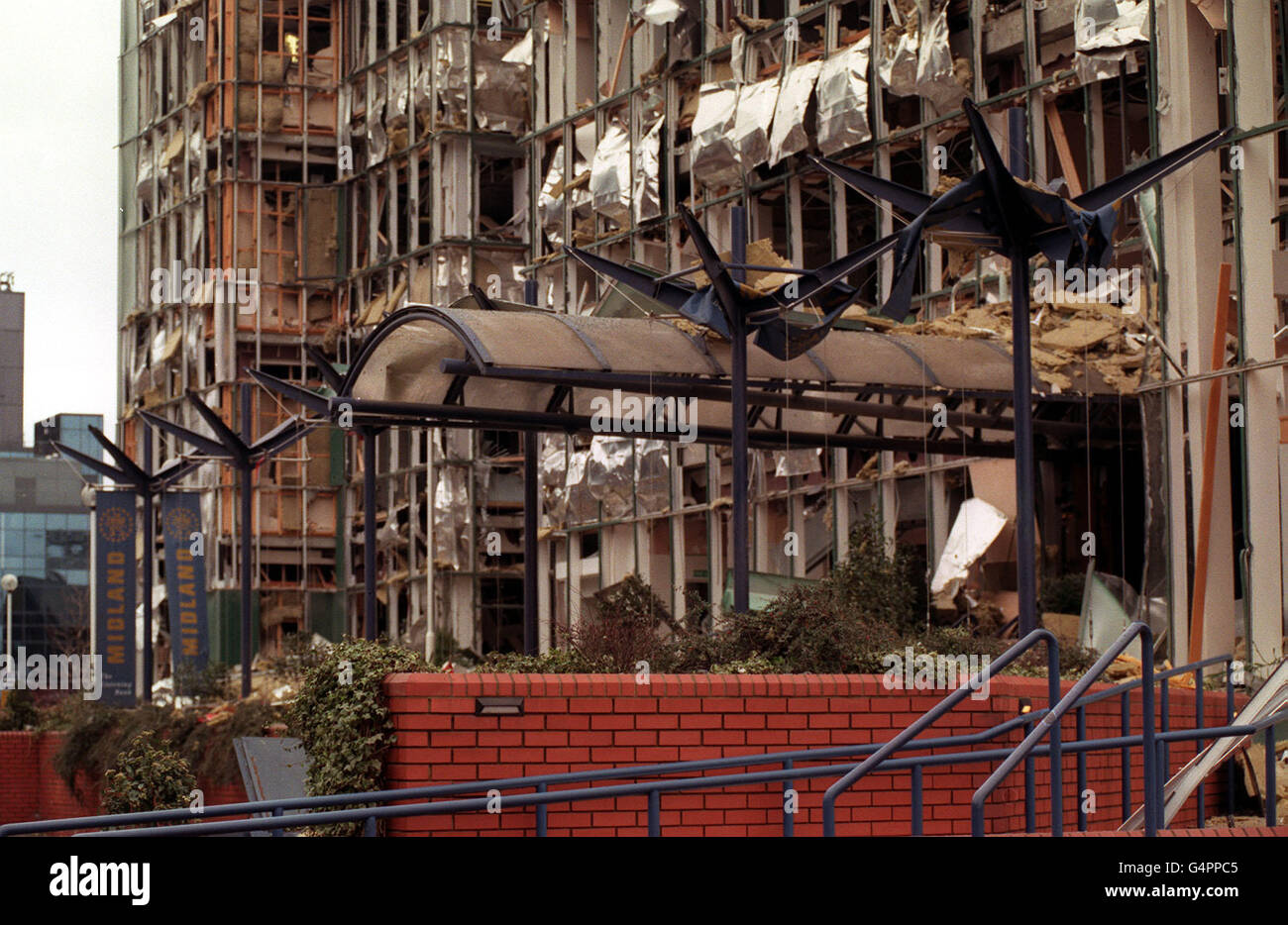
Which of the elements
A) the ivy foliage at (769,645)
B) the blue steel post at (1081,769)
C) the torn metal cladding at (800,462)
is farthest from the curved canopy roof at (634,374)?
the blue steel post at (1081,769)

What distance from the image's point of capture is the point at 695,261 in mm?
37562

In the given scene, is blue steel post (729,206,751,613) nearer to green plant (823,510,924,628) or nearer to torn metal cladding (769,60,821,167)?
green plant (823,510,924,628)

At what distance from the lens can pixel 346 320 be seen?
55781mm

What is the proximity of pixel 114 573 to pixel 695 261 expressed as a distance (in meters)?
12.1

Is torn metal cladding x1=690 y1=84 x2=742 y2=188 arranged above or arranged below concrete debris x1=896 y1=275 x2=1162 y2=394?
above

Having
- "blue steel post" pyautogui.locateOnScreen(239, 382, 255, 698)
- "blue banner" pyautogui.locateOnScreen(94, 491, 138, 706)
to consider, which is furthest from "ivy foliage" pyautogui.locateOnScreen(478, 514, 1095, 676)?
"blue banner" pyautogui.locateOnScreen(94, 491, 138, 706)

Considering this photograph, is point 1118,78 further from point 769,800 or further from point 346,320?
point 346,320

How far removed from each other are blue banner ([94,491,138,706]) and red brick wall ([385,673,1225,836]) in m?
23.5

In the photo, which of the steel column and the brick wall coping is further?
the steel column

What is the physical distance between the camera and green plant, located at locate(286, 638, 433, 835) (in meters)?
11.5

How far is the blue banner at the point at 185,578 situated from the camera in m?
34.9

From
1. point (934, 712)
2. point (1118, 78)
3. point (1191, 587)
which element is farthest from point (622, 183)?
point (934, 712)

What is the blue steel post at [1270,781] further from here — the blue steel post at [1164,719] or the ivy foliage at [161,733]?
the ivy foliage at [161,733]

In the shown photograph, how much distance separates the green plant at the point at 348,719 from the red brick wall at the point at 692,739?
12cm
